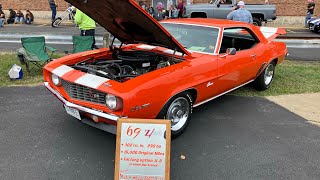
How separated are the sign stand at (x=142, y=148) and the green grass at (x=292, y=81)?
3556mm

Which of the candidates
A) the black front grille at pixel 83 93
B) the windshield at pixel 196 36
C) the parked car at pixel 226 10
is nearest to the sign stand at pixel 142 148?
the black front grille at pixel 83 93

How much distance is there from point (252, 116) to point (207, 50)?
4.20 feet

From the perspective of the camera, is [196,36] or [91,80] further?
[196,36]

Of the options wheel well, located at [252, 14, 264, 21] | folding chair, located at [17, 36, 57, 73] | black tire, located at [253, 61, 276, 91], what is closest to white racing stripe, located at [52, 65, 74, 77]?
folding chair, located at [17, 36, 57, 73]

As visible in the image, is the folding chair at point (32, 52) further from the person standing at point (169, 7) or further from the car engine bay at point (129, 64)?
the person standing at point (169, 7)

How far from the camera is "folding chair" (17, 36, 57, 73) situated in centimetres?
706

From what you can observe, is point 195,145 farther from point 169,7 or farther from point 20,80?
point 169,7

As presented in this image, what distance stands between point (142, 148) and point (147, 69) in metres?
1.85

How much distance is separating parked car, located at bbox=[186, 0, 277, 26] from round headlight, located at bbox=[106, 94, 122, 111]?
12782 millimetres

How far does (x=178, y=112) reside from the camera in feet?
13.5

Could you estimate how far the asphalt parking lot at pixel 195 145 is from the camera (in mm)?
3369

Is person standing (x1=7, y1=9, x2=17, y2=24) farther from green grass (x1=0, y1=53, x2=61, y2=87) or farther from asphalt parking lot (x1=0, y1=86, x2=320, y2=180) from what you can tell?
asphalt parking lot (x1=0, y1=86, x2=320, y2=180)

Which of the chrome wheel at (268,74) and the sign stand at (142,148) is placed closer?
the sign stand at (142,148)

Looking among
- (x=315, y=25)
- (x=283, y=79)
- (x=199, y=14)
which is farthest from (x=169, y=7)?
(x=283, y=79)
